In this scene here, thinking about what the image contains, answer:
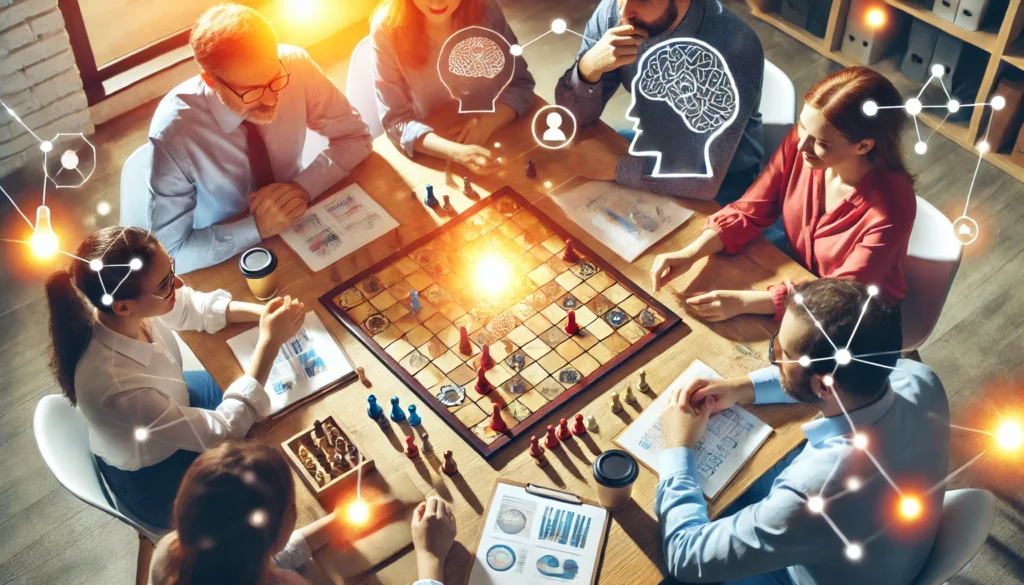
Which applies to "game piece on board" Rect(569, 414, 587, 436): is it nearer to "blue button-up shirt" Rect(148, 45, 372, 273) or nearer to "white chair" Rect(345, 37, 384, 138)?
"blue button-up shirt" Rect(148, 45, 372, 273)

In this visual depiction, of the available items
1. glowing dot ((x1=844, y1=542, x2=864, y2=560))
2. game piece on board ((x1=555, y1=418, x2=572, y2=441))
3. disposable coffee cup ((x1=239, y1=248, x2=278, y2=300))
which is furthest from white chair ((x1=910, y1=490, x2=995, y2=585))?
disposable coffee cup ((x1=239, y1=248, x2=278, y2=300))

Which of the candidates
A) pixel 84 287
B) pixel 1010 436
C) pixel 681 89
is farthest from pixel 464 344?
pixel 1010 436

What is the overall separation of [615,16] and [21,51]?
2725 millimetres

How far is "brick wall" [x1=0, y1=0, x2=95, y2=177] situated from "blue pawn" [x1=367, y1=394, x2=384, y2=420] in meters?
2.83

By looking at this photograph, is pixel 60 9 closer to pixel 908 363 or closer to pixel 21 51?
pixel 21 51

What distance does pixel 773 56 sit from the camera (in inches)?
184

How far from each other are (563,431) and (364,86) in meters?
1.53

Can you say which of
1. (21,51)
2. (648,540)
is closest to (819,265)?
(648,540)

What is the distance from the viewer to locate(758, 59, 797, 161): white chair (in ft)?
9.66

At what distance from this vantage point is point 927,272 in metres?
2.51

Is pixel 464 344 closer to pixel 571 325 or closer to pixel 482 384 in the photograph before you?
pixel 482 384

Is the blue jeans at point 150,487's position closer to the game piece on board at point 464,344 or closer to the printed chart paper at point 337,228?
the printed chart paper at point 337,228

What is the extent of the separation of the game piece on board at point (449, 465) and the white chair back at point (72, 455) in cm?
77

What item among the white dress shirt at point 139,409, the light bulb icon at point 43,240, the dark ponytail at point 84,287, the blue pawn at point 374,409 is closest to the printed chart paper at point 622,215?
the blue pawn at point 374,409
